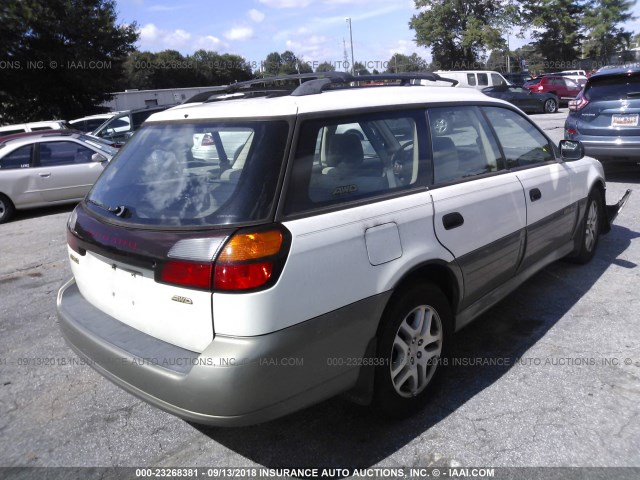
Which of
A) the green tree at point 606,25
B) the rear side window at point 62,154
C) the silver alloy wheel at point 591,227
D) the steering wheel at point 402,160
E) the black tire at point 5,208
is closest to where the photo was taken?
the steering wheel at point 402,160

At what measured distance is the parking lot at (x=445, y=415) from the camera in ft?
9.00

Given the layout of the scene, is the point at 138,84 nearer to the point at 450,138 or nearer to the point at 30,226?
the point at 30,226

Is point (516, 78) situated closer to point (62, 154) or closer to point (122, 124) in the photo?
point (122, 124)

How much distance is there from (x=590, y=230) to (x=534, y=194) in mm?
1589

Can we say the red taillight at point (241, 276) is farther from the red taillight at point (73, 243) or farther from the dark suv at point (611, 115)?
the dark suv at point (611, 115)

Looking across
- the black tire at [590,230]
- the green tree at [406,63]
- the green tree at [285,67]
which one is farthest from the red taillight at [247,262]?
the green tree at [406,63]

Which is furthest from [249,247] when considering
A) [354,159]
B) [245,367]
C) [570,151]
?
Answer: [570,151]

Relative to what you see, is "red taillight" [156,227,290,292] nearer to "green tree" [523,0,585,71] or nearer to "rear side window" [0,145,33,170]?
"rear side window" [0,145,33,170]

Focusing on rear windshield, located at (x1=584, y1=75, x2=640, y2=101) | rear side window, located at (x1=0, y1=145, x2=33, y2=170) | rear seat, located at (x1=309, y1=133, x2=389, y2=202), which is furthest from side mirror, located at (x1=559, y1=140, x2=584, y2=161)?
rear side window, located at (x1=0, y1=145, x2=33, y2=170)

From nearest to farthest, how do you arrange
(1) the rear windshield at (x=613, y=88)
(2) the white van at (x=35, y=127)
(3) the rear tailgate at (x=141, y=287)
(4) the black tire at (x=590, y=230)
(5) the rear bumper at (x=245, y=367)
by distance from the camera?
(5) the rear bumper at (x=245, y=367)
(3) the rear tailgate at (x=141, y=287)
(4) the black tire at (x=590, y=230)
(1) the rear windshield at (x=613, y=88)
(2) the white van at (x=35, y=127)

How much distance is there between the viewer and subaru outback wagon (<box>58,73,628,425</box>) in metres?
2.29

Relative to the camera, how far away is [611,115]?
8227mm

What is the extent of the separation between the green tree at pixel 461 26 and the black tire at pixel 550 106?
2221 cm

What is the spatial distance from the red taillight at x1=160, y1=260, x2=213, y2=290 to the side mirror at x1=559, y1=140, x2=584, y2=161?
3531mm
